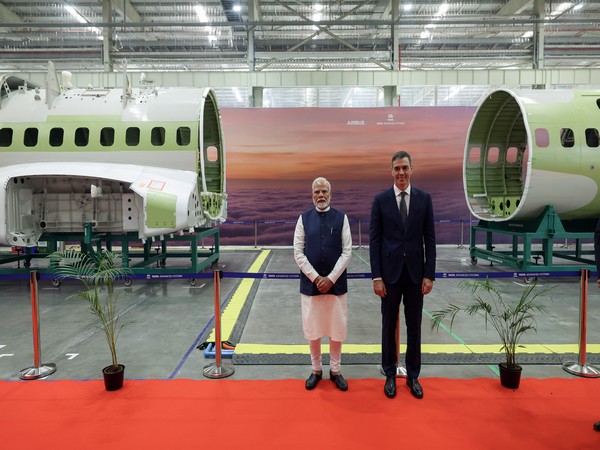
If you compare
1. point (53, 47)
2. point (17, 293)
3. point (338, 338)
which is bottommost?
point (17, 293)

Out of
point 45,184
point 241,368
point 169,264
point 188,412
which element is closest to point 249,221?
point 169,264

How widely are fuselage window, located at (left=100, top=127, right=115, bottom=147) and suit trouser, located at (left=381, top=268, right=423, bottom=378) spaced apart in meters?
7.59

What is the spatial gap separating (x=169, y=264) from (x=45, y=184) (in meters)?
3.91

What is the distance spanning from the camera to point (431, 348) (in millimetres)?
4973

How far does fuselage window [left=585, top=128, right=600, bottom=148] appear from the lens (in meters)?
8.62

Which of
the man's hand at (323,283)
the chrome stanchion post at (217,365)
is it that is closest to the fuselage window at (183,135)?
the chrome stanchion post at (217,365)

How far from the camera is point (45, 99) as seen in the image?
889 cm

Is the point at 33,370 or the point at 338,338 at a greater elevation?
the point at 338,338

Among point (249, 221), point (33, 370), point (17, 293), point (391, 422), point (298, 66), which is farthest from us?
point (298, 66)

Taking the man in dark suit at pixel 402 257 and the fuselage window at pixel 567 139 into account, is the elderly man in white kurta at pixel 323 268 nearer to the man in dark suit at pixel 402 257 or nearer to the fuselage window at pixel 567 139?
the man in dark suit at pixel 402 257

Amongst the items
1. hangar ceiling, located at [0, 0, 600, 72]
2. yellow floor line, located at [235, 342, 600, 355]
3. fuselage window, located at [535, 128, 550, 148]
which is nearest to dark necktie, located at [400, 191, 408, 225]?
yellow floor line, located at [235, 342, 600, 355]

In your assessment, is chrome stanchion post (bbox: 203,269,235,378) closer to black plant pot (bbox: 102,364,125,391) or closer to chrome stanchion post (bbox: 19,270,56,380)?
black plant pot (bbox: 102,364,125,391)

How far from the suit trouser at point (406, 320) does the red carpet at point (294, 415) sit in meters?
0.31

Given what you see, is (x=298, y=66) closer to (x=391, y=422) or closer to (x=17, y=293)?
(x=17, y=293)
